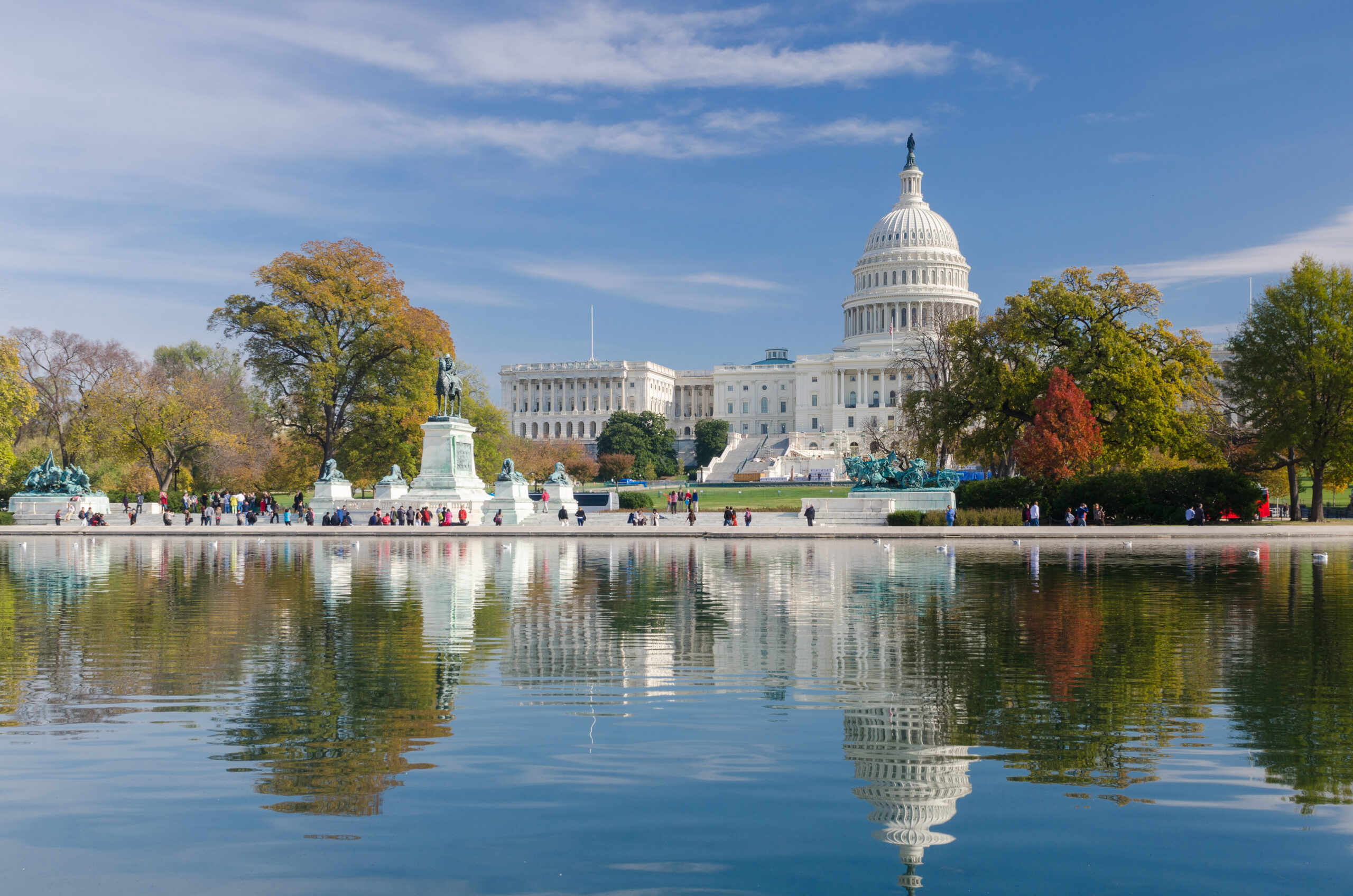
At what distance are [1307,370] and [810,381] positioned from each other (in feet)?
368

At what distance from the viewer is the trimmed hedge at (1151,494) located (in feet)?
140

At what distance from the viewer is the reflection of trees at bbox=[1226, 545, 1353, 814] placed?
22.2ft

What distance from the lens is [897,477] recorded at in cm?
4366

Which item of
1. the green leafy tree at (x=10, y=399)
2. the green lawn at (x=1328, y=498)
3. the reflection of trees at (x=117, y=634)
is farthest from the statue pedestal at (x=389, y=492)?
the green lawn at (x=1328, y=498)

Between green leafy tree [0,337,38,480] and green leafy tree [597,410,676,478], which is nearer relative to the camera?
green leafy tree [0,337,38,480]

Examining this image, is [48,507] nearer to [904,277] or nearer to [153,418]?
[153,418]

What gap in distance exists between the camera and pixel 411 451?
58.7m

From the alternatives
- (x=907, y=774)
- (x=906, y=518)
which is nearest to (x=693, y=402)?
(x=906, y=518)

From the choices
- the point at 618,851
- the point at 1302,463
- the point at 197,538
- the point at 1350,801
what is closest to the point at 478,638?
the point at 618,851

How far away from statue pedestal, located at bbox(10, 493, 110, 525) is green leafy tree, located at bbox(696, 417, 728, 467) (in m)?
96.3

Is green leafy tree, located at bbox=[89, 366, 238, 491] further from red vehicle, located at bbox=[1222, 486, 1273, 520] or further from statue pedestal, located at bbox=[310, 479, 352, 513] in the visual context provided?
red vehicle, located at bbox=[1222, 486, 1273, 520]

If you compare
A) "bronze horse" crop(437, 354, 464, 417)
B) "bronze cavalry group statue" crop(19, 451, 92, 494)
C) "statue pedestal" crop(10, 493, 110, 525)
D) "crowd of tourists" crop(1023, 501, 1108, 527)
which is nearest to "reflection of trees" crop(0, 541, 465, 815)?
"bronze horse" crop(437, 354, 464, 417)

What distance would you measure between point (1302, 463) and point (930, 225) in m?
104

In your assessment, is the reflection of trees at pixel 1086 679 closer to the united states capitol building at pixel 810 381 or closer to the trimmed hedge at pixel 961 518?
the trimmed hedge at pixel 961 518
